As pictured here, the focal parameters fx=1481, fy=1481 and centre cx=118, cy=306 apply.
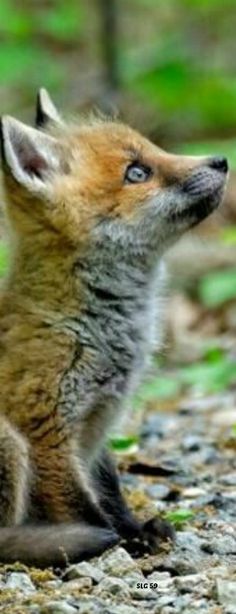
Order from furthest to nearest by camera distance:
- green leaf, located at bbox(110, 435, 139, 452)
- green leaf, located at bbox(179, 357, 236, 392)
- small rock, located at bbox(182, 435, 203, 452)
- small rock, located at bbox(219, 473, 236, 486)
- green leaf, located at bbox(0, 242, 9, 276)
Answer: green leaf, located at bbox(179, 357, 236, 392) < small rock, located at bbox(182, 435, 203, 452) < green leaf, located at bbox(110, 435, 139, 452) < small rock, located at bbox(219, 473, 236, 486) < green leaf, located at bbox(0, 242, 9, 276)

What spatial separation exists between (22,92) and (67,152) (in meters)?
15.0

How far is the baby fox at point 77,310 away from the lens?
5.97 m

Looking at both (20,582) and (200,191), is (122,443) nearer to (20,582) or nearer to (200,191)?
(200,191)

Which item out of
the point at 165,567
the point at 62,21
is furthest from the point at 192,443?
the point at 62,21

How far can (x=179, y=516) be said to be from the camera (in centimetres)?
670

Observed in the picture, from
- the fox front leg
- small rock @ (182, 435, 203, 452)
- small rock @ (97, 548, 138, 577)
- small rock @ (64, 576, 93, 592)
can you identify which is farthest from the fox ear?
small rock @ (182, 435, 203, 452)

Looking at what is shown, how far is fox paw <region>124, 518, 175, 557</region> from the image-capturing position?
6059 mm

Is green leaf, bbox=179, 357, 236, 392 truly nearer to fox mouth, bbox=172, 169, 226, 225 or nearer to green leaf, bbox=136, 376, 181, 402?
green leaf, bbox=136, 376, 181, 402

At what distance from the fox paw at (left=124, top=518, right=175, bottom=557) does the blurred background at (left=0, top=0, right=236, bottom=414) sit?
56.7 inches

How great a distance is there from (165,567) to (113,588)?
432mm

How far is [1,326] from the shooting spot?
20.7 feet

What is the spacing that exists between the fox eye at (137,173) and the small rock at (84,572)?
1.85 m

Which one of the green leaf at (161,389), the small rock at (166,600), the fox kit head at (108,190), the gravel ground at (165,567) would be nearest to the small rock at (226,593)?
the gravel ground at (165,567)

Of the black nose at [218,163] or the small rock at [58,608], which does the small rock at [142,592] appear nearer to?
the small rock at [58,608]
